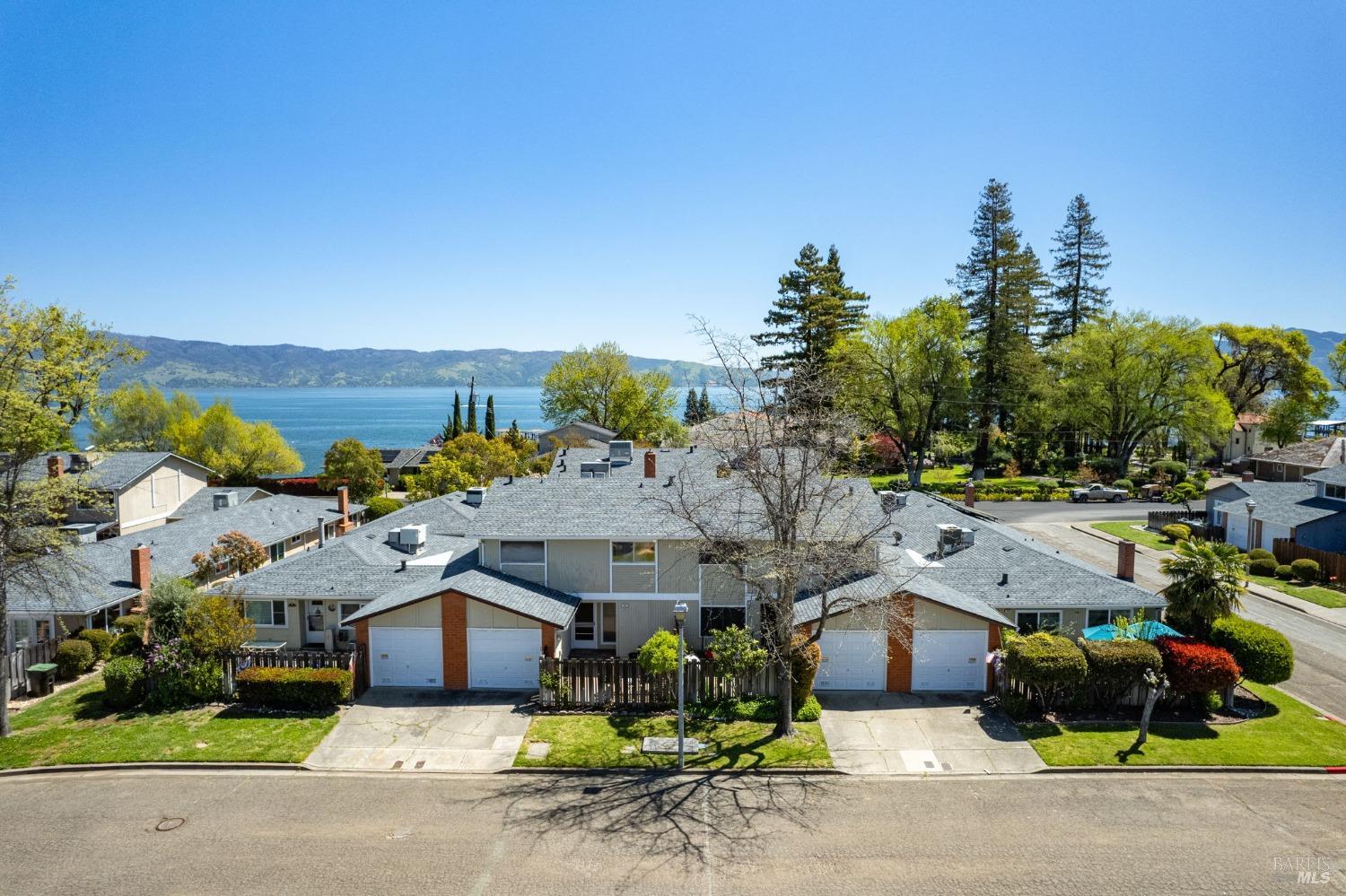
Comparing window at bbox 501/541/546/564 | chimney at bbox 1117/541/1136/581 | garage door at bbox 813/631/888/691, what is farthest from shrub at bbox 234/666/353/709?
chimney at bbox 1117/541/1136/581

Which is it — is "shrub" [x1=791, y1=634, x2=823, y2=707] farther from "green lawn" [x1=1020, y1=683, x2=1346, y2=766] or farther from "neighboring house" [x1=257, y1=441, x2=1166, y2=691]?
"green lawn" [x1=1020, y1=683, x2=1346, y2=766]

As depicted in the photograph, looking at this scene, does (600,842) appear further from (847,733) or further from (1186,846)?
(1186,846)

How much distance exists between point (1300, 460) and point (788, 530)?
177 feet

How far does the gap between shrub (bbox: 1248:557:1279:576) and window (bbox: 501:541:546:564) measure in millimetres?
35278

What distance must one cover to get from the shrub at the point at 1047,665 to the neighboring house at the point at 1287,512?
1031 inches

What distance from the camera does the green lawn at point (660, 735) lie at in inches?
683

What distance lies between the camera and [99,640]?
24031 millimetres

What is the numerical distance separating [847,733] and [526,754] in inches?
331

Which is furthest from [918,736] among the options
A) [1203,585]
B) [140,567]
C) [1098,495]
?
[1098,495]

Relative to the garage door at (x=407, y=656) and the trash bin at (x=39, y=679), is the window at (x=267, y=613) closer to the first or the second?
the trash bin at (x=39, y=679)

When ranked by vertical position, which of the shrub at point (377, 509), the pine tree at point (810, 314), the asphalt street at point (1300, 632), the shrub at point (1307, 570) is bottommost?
the asphalt street at point (1300, 632)

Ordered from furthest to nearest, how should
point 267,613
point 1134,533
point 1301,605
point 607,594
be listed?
point 1134,533 → point 1301,605 → point 267,613 → point 607,594

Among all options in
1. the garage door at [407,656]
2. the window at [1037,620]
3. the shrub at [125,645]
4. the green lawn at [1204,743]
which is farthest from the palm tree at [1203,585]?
the shrub at [125,645]

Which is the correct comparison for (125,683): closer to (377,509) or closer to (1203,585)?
(377,509)
